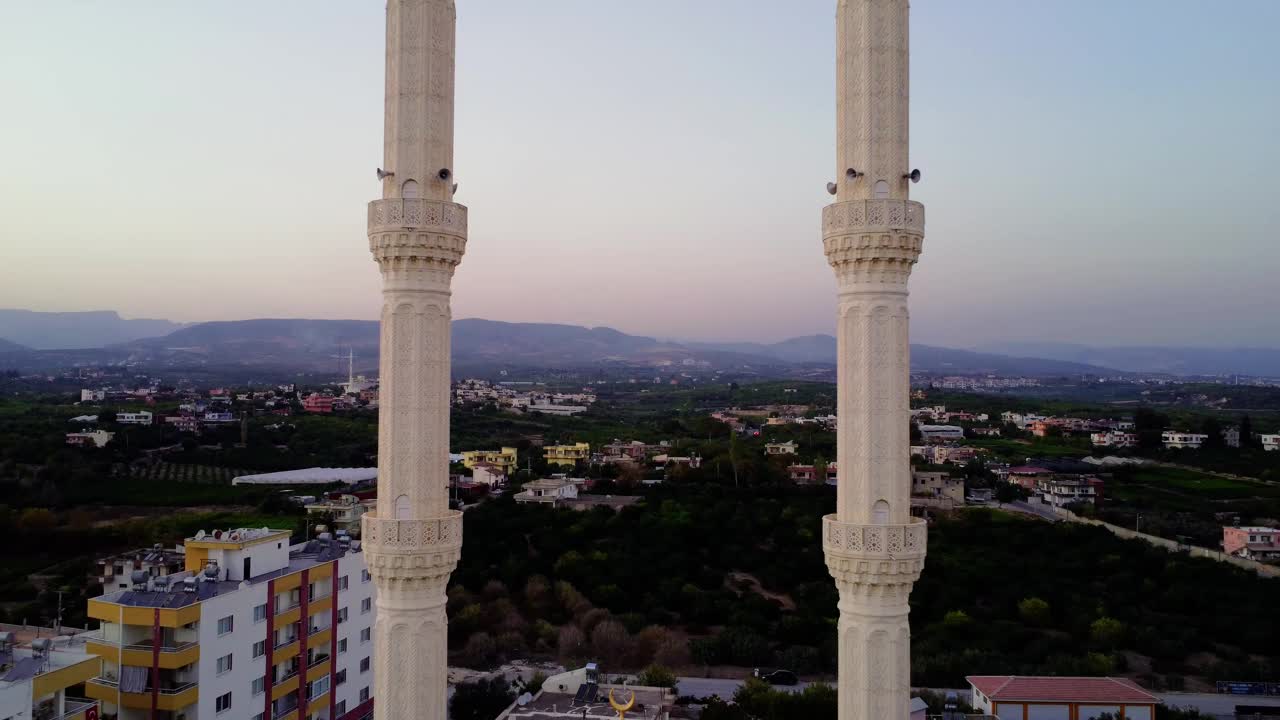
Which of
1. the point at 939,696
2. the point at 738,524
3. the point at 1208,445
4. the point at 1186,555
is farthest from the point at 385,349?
the point at 1208,445

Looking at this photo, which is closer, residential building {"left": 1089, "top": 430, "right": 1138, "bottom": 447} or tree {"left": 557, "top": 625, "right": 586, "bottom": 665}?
tree {"left": 557, "top": 625, "right": 586, "bottom": 665}

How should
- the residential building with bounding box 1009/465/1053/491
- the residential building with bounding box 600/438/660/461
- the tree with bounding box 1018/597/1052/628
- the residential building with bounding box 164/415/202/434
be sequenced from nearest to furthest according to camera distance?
the tree with bounding box 1018/597/1052/628
the residential building with bounding box 1009/465/1053/491
the residential building with bounding box 600/438/660/461
the residential building with bounding box 164/415/202/434

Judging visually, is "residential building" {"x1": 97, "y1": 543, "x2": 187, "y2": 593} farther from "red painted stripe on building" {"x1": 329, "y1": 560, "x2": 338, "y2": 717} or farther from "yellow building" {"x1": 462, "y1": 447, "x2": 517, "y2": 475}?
"yellow building" {"x1": 462, "y1": 447, "x2": 517, "y2": 475}

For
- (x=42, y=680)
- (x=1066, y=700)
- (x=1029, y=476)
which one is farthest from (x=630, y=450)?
Answer: (x=42, y=680)

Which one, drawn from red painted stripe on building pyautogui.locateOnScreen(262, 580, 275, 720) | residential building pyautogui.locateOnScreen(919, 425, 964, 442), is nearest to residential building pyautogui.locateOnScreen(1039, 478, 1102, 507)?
residential building pyautogui.locateOnScreen(919, 425, 964, 442)

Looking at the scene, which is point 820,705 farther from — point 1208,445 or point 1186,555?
point 1208,445

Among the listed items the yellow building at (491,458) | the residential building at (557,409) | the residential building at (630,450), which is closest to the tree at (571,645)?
the yellow building at (491,458)

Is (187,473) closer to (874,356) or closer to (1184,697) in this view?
(1184,697)
